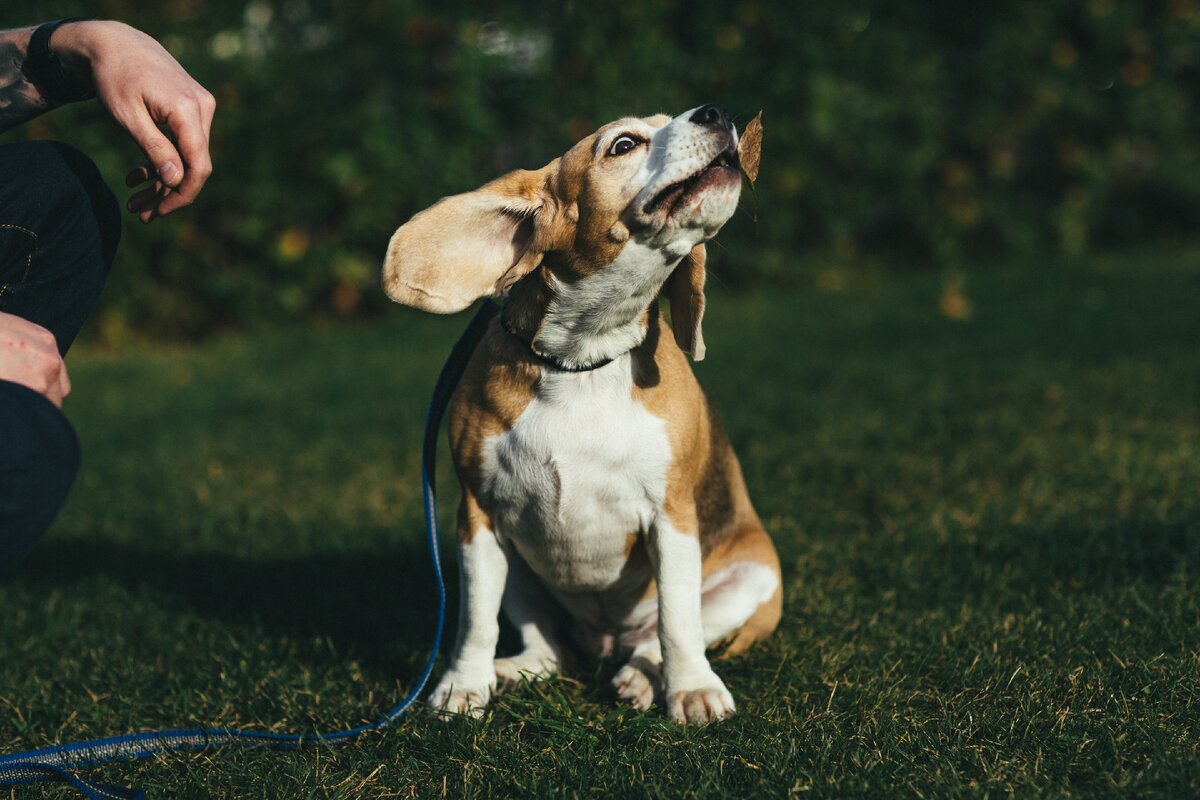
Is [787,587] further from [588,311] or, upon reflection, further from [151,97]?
[151,97]

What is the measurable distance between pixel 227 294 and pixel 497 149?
6.75 feet

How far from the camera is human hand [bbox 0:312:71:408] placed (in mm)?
1764

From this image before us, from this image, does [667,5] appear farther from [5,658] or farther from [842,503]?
[5,658]

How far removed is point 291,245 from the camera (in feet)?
24.0

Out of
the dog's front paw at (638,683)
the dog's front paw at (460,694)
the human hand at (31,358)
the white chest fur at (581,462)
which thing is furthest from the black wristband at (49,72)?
the dog's front paw at (638,683)

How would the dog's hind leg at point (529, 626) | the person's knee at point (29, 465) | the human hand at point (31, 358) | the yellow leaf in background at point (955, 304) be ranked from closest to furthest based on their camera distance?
the person's knee at point (29, 465)
the human hand at point (31, 358)
the dog's hind leg at point (529, 626)
the yellow leaf in background at point (955, 304)

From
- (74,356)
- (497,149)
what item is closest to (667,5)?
(497,149)

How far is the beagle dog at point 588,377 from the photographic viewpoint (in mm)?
2396

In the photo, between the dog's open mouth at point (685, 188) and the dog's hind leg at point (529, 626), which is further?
the dog's hind leg at point (529, 626)

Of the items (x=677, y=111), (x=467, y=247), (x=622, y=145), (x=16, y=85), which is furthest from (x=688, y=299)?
(x=677, y=111)

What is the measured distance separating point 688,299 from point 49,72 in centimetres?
142

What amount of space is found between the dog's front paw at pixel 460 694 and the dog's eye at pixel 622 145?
1245 mm

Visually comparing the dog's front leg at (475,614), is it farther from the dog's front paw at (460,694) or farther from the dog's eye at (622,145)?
the dog's eye at (622,145)

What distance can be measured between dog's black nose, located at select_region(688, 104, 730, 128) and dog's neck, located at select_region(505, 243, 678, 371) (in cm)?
30
